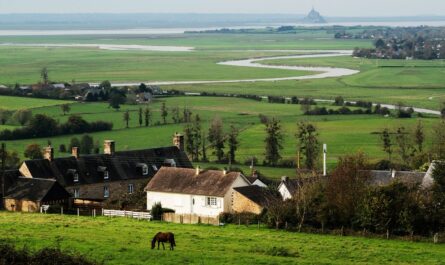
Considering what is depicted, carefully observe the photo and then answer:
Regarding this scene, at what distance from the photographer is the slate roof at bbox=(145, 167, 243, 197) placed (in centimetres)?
5241

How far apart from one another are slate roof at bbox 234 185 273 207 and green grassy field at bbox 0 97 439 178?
15.5 metres

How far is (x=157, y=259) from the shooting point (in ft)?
111

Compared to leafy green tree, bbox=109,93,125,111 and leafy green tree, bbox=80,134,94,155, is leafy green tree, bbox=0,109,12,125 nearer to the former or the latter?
leafy green tree, bbox=109,93,125,111

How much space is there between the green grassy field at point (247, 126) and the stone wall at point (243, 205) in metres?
16.1

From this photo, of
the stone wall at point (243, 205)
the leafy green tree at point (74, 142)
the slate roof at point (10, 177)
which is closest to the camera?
the stone wall at point (243, 205)

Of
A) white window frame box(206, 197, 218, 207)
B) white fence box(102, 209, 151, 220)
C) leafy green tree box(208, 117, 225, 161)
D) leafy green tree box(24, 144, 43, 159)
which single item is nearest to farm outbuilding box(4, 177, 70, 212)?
white fence box(102, 209, 151, 220)

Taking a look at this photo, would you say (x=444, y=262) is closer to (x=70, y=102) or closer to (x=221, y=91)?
(x=70, y=102)

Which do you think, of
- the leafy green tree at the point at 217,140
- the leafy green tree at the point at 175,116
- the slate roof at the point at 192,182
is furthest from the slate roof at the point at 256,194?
the leafy green tree at the point at 175,116

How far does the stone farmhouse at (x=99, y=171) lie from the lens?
58031mm

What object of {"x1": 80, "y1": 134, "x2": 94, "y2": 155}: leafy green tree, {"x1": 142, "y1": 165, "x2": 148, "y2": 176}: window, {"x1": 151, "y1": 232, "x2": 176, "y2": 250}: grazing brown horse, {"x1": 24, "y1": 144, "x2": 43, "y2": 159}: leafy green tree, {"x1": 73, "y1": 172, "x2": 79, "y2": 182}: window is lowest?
{"x1": 80, "y1": 134, "x2": 94, "y2": 155}: leafy green tree

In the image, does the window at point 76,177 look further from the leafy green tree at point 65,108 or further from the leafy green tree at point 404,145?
the leafy green tree at point 65,108

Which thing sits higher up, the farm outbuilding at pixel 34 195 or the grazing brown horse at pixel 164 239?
the grazing brown horse at pixel 164 239

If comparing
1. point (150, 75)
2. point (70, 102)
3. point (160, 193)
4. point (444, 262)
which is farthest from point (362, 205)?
point (150, 75)

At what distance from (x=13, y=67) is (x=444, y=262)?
16371 cm
